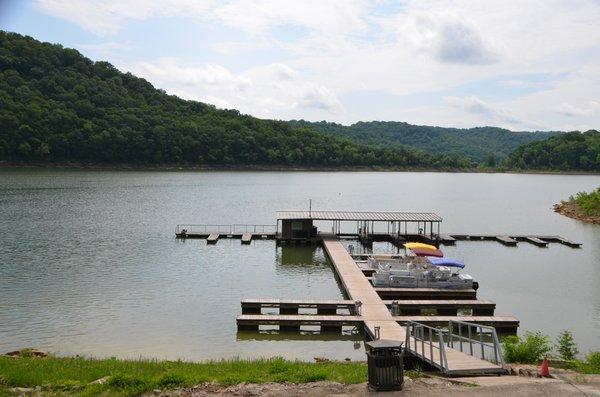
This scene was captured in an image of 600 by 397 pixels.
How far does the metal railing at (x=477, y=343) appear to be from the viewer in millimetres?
15211

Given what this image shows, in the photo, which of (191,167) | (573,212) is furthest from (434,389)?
(191,167)

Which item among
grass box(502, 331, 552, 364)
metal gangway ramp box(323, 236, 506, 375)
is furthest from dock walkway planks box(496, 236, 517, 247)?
grass box(502, 331, 552, 364)

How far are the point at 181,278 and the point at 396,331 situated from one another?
585 inches

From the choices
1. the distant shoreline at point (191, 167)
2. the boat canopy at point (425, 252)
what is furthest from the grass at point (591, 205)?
the distant shoreline at point (191, 167)

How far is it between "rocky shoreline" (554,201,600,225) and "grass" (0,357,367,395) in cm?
5976

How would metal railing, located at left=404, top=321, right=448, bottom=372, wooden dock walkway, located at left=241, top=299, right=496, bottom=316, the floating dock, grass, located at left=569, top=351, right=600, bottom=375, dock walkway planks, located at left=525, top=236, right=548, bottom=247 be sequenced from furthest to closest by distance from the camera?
dock walkway planks, located at left=525, top=236, right=548, bottom=247 → wooden dock walkway, located at left=241, top=299, right=496, bottom=316 → the floating dock → grass, located at left=569, top=351, right=600, bottom=375 → metal railing, located at left=404, top=321, right=448, bottom=372

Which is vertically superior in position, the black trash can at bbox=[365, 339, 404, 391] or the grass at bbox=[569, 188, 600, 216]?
the grass at bbox=[569, 188, 600, 216]

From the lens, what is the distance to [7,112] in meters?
117

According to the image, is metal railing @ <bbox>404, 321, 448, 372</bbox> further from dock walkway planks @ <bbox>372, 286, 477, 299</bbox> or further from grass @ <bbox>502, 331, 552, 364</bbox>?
dock walkway planks @ <bbox>372, 286, 477, 299</bbox>

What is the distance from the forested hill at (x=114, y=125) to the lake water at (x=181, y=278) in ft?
172

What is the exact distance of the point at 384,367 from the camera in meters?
12.6

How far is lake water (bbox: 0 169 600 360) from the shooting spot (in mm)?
22016

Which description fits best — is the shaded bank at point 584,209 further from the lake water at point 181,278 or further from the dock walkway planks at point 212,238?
the dock walkway planks at point 212,238

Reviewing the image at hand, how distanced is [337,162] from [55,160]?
275 feet
